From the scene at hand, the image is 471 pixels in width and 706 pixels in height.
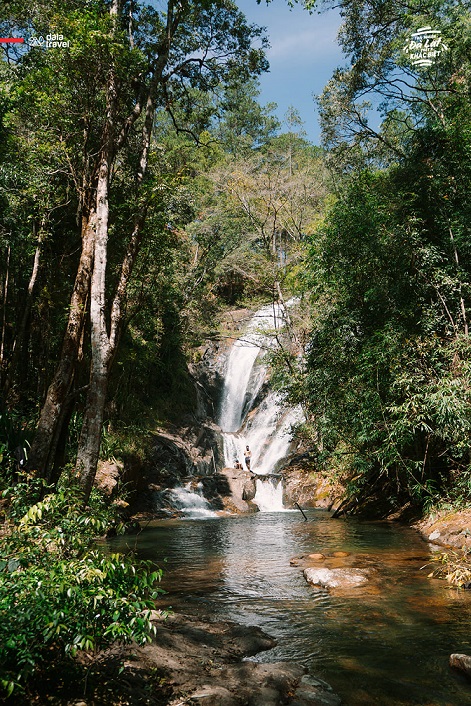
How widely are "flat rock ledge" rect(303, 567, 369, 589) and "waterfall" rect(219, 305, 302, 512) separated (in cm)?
1221

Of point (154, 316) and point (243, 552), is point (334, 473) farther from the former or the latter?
point (154, 316)

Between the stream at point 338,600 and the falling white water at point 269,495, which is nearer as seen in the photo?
the stream at point 338,600

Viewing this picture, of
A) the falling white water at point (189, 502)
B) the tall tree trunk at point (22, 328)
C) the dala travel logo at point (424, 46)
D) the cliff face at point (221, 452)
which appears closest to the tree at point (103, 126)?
the tall tree trunk at point (22, 328)

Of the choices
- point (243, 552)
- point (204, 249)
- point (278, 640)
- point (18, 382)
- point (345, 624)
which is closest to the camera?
point (278, 640)

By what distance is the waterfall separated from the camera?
21.0m

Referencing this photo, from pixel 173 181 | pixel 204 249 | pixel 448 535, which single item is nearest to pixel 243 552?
pixel 448 535

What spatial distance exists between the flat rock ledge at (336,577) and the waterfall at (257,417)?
1221 centimetres

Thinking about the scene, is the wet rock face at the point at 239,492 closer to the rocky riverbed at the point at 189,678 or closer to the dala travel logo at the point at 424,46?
the rocky riverbed at the point at 189,678

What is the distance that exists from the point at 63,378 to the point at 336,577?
5.51 m

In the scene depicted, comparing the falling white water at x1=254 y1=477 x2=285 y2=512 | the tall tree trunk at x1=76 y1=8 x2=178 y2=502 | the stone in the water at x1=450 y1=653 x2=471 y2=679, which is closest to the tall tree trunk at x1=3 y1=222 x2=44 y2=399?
the tall tree trunk at x1=76 y1=8 x2=178 y2=502

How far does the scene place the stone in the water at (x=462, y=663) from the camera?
421 cm

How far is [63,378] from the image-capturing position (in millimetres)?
7852

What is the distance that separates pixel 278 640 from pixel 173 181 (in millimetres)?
8358

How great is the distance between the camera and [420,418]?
9.68m
